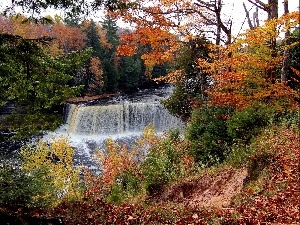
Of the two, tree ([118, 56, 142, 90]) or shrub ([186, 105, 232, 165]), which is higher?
tree ([118, 56, 142, 90])

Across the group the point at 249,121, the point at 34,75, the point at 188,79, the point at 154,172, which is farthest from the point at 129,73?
the point at 34,75

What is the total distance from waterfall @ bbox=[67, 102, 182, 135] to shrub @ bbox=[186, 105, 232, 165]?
63.6ft

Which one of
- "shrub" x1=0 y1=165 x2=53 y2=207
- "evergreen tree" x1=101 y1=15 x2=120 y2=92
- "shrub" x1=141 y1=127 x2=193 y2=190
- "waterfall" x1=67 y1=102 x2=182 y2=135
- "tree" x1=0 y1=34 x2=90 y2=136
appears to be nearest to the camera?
"tree" x1=0 y1=34 x2=90 y2=136

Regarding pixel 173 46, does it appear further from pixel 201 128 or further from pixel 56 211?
pixel 56 211

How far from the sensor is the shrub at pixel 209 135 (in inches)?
462

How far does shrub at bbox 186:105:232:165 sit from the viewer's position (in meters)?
11.7

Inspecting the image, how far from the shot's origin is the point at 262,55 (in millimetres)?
10453

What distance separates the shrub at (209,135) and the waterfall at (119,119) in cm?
1940

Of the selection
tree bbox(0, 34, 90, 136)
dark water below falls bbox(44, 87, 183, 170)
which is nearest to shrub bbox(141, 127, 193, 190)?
tree bbox(0, 34, 90, 136)

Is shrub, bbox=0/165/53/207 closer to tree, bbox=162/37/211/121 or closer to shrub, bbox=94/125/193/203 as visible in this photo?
shrub, bbox=94/125/193/203

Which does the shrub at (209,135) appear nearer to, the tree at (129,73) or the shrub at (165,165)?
the shrub at (165,165)

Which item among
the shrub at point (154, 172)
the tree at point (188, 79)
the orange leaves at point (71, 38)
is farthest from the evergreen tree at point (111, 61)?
the shrub at point (154, 172)

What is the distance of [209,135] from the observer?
12.0 metres

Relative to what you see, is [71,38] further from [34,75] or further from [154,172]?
[34,75]
